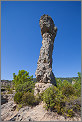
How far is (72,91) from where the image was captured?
755 centimetres

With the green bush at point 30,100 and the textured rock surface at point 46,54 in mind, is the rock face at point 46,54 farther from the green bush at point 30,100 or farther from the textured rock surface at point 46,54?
the green bush at point 30,100

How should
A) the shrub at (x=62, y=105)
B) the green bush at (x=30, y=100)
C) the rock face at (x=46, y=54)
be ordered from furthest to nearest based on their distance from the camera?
the rock face at (x=46, y=54), the green bush at (x=30, y=100), the shrub at (x=62, y=105)

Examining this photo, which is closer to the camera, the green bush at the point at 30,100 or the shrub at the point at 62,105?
the shrub at the point at 62,105

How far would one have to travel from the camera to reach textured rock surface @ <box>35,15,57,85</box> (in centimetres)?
939

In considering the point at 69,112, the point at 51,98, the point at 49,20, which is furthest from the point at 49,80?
the point at 49,20

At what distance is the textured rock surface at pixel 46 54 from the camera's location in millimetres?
9387

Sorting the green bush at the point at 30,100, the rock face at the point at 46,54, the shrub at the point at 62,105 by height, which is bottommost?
the green bush at the point at 30,100

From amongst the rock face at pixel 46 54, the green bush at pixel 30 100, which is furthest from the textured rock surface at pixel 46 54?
the green bush at pixel 30 100

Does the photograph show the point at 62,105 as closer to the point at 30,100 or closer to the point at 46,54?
the point at 30,100

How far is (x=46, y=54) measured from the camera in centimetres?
1048

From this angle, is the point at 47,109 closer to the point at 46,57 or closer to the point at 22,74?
the point at 46,57

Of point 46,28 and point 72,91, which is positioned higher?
point 46,28

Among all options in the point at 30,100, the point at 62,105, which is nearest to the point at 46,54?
the point at 30,100

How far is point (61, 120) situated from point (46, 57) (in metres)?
7.57
